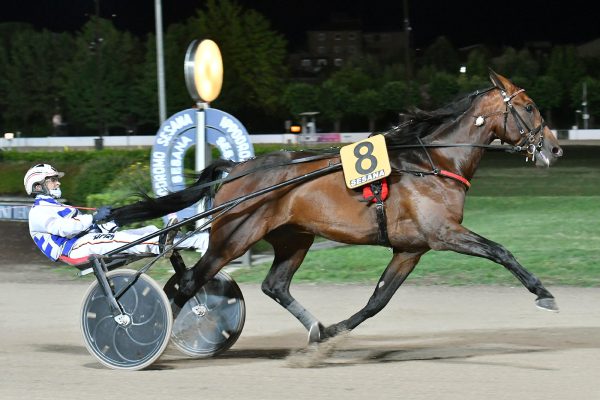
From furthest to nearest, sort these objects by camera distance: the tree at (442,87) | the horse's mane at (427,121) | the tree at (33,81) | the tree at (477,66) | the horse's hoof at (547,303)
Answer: the tree at (477,66)
the tree at (442,87)
the tree at (33,81)
the horse's mane at (427,121)
the horse's hoof at (547,303)

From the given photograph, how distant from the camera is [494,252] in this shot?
230 inches

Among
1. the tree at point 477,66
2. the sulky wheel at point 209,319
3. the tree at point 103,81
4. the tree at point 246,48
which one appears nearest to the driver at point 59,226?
the sulky wheel at point 209,319

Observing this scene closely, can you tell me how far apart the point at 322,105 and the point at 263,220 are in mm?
60557

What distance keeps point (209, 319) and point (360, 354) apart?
3.38 feet

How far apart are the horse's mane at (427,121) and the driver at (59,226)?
1.86 meters

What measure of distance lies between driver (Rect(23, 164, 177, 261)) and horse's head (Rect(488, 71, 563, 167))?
2.54 m

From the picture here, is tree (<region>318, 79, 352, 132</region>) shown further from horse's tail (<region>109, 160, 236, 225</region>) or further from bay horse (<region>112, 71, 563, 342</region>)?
bay horse (<region>112, 71, 563, 342</region>)

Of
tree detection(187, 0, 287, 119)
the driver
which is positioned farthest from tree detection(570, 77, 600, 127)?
the driver

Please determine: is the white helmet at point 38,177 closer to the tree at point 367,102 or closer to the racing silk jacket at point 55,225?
the racing silk jacket at point 55,225

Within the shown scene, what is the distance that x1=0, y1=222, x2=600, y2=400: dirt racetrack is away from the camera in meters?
5.27

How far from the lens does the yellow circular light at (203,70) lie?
10469 millimetres

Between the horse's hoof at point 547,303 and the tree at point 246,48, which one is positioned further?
the tree at point 246,48

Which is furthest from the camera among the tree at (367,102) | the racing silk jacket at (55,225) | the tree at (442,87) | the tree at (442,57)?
the tree at (442,57)

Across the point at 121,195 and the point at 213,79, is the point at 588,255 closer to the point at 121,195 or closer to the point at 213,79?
the point at 213,79
